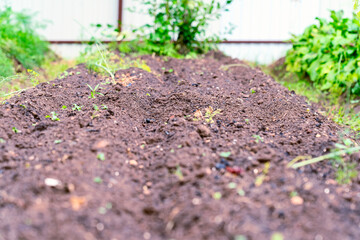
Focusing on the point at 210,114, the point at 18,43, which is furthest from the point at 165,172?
the point at 18,43

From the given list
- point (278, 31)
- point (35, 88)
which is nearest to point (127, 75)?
point (35, 88)

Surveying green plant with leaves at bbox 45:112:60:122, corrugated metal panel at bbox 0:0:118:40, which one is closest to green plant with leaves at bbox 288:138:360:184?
green plant with leaves at bbox 45:112:60:122

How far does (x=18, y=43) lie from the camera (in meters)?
4.55

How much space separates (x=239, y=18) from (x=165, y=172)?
5552mm

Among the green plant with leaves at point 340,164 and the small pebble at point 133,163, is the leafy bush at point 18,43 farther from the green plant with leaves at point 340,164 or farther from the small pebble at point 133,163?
the green plant with leaves at point 340,164

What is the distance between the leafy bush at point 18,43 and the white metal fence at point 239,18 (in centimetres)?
68

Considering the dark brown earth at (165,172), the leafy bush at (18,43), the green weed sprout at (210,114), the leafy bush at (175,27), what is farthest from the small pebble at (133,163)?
the leafy bush at (175,27)

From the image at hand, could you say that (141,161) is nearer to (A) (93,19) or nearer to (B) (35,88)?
(B) (35,88)

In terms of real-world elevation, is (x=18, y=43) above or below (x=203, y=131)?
below

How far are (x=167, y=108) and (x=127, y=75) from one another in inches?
38.4

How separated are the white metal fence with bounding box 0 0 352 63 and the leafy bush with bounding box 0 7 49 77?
676 millimetres

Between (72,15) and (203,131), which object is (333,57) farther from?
(72,15)

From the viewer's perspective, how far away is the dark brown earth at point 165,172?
3.86 feet

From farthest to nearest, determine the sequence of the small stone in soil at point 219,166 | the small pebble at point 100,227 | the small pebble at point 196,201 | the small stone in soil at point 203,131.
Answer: the small stone in soil at point 203,131 → the small stone in soil at point 219,166 → the small pebble at point 196,201 → the small pebble at point 100,227
